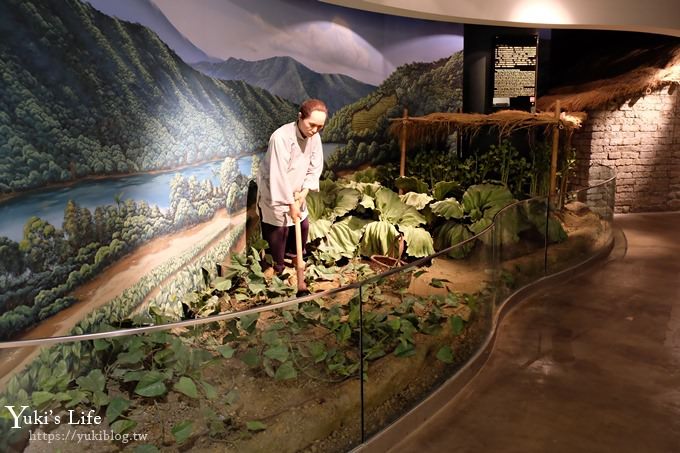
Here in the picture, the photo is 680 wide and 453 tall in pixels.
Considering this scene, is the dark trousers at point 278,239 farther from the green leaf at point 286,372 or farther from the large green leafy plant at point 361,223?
the green leaf at point 286,372

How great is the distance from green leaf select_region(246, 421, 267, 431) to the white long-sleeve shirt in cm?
250

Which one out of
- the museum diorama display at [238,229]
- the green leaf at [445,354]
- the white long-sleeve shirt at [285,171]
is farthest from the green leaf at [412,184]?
the green leaf at [445,354]

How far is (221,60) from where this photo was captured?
523 cm

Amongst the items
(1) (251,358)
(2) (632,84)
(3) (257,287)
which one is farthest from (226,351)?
(2) (632,84)

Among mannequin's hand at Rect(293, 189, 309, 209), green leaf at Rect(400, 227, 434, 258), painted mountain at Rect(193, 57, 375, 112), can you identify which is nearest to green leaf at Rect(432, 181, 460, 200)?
green leaf at Rect(400, 227, 434, 258)

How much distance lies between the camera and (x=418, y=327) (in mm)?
3381

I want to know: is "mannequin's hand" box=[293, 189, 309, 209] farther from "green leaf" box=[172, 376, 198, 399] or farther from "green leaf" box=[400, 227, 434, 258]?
"green leaf" box=[172, 376, 198, 399]

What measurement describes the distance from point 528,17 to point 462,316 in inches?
196

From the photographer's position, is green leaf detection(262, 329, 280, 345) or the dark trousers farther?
the dark trousers

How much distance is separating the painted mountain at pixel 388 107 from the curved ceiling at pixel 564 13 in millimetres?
926

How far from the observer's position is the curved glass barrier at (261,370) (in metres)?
2.11

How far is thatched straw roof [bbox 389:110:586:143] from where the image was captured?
23.6ft

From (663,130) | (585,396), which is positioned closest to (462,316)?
(585,396)

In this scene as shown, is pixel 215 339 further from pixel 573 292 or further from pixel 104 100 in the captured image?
pixel 573 292
